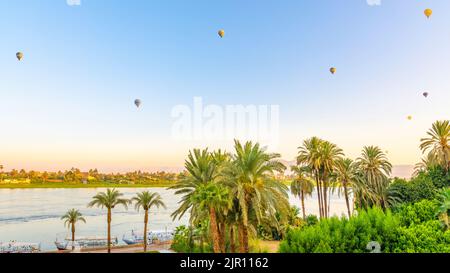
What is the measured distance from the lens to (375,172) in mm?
45812

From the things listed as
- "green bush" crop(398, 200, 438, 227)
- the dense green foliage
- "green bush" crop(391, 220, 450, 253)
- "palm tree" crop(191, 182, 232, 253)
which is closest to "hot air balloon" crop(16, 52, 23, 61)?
"palm tree" crop(191, 182, 232, 253)

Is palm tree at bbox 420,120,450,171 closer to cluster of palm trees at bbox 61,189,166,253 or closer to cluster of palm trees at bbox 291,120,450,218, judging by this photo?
cluster of palm trees at bbox 291,120,450,218

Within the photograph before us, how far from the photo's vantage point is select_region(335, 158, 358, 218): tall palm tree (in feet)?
145

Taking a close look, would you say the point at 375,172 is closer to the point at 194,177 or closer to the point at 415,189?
the point at 415,189

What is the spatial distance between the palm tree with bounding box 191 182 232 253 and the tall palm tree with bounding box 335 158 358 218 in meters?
27.2

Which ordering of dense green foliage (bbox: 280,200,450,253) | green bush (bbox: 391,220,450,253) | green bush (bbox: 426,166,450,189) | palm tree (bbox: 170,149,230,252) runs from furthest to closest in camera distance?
green bush (bbox: 426,166,450,189) < palm tree (bbox: 170,149,230,252) < dense green foliage (bbox: 280,200,450,253) < green bush (bbox: 391,220,450,253)

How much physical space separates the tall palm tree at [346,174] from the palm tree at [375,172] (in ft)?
4.27

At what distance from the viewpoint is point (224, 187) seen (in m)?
21.0

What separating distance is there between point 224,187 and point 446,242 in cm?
1189

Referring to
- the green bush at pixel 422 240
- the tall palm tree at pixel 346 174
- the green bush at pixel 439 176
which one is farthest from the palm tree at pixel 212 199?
the green bush at pixel 439 176

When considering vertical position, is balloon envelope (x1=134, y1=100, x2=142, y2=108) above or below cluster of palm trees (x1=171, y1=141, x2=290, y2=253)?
above

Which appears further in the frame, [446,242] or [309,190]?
[309,190]
